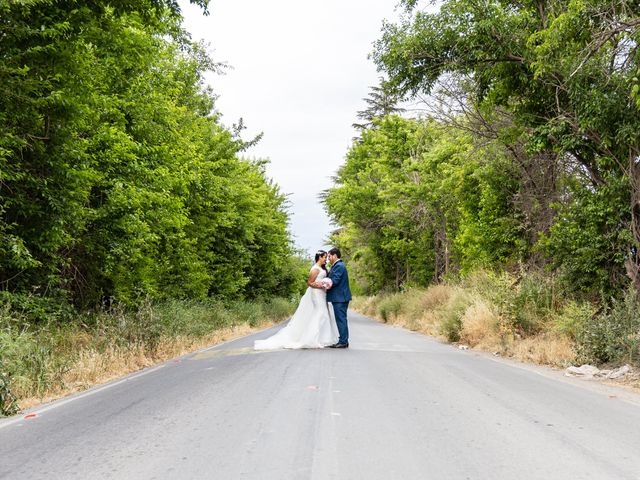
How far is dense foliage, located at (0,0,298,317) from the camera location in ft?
27.4

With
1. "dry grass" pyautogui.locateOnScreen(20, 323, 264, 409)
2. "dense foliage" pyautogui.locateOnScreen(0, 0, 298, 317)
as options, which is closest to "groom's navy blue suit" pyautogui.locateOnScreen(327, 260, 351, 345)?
"dry grass" pyautogui.locateOnScreen(20, 323, 264, 409)

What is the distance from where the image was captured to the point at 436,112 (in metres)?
16.9

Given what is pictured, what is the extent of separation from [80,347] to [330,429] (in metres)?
6.83

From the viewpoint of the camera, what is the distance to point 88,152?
11.9 metres

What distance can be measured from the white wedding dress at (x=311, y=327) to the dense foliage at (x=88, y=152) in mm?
4129

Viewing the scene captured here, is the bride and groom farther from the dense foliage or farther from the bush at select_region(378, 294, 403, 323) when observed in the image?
the bush at select_region(378, 294, 403, 323)

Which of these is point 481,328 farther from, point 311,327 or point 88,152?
point 88,152

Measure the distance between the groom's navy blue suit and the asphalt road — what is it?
4.00 meters

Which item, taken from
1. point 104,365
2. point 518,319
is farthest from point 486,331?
point 104,365

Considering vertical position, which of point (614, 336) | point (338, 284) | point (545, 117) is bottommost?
point (614, 336)

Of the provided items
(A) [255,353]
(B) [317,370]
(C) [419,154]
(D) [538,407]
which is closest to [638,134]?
(D) [538,407]

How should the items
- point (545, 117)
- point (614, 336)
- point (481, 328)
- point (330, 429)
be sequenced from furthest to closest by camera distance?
point (481, 328), point (545, 117), point (614, 336), point (330, 429)

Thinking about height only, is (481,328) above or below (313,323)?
below

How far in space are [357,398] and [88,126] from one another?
8124mm
